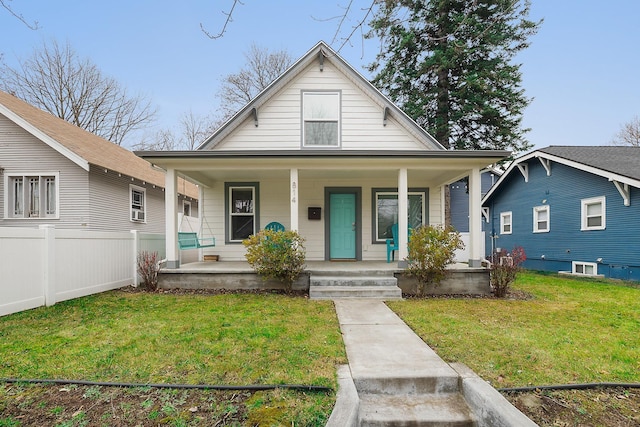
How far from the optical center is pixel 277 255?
6.66m

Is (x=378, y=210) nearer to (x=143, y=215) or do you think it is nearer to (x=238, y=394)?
(x=238, y=394)

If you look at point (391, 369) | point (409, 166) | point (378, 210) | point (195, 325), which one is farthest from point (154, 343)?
point (378, 210)

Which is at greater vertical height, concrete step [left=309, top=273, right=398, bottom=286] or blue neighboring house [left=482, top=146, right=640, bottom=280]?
blue neighboring house [left=482, top=146, right=640, bottom=280]

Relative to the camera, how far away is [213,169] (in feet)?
24.7

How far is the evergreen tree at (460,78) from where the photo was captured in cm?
1279

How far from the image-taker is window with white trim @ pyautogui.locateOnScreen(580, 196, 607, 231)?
33.2 ft

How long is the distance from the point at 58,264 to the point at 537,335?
7524mm

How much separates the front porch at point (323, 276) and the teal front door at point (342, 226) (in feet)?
6.57

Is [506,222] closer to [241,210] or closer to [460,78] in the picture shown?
[460,78]

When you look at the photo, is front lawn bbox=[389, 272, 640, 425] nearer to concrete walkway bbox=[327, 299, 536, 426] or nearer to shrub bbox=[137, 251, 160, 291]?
concrete walkway bbox=[327, 299, 536, 426]

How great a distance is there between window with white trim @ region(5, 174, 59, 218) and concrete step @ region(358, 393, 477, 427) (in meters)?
11.3

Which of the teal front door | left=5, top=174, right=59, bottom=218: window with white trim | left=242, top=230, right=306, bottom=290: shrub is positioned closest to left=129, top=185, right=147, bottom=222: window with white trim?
left=5, top=174, right=59, bottom=218: window with white trim

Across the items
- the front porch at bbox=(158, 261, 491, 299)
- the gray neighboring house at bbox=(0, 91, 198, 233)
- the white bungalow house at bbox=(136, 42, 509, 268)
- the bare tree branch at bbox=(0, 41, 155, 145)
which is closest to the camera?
the front porch at bbox=(158, 261, 491, 299)

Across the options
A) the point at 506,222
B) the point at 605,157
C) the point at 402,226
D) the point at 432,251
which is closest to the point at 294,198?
the point at 402,226
